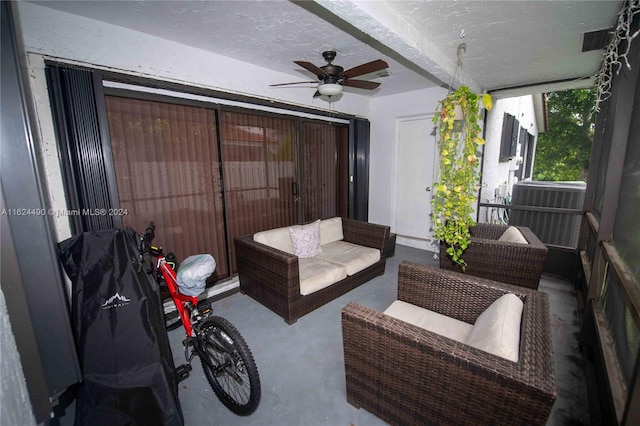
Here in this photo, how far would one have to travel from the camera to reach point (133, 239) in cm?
165

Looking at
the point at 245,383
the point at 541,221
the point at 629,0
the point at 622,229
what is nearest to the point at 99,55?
the point at 245,383

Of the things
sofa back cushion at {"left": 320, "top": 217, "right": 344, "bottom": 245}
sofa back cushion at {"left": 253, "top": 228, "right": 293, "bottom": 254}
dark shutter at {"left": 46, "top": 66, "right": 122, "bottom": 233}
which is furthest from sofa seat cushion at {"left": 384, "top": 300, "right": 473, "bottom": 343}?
dark shutter at {"left": 46, "top": 66, "right": 122, "bottom": 233}

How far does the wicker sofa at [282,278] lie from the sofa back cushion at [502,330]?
54.5 inches

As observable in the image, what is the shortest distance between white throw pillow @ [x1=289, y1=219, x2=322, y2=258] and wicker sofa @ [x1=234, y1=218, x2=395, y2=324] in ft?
0.91

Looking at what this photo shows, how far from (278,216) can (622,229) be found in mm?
3118

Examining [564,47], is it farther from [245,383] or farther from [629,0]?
[245,383]

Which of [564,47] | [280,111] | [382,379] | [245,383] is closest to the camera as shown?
[382,379]

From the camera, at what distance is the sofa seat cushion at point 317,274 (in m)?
2.39

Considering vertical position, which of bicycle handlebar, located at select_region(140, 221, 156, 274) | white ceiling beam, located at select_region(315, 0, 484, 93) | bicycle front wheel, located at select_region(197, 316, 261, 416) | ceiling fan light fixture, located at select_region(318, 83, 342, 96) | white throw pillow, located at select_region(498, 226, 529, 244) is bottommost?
bicycle front wheel, located at select_region(197, 316, 261, 416)

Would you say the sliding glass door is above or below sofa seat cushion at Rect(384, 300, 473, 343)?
above

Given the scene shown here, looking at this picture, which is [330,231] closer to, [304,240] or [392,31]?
[304,240]

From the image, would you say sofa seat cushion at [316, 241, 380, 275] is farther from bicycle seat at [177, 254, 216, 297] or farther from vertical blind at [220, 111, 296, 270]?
bicycle seat at [177, 254, 216, 297]

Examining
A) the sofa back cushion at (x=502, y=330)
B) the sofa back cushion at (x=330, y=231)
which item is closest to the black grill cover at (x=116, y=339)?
the sofa back cushion at (x=502, y=330)

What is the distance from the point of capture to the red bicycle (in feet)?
4.76
